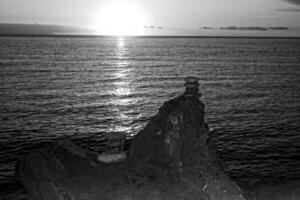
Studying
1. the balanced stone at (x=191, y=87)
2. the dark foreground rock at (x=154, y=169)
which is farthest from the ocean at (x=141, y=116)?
the balanced stone at (x=191, y=87)

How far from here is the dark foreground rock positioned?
15992mm

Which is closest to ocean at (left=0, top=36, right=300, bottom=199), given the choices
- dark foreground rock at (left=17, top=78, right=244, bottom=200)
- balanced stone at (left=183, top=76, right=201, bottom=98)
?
dark foreground rock at (left=17, top=78, right=244, bottom=200)

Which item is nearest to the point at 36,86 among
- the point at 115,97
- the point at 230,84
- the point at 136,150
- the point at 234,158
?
the point at 115,97

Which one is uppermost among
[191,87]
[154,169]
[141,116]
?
[191,87]

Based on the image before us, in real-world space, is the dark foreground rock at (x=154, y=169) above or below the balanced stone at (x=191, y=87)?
below

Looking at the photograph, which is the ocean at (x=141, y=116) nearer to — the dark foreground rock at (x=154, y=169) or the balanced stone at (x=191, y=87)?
the dark foreground rock at (x=154, y=169)

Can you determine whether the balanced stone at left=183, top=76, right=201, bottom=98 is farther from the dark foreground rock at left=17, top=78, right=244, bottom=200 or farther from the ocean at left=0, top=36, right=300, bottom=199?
the ocean at left=0, top=36, right=300, bottom=199

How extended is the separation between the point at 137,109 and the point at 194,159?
4893cm

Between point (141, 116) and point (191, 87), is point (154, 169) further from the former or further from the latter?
point (141, 116)

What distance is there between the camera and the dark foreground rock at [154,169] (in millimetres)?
15992

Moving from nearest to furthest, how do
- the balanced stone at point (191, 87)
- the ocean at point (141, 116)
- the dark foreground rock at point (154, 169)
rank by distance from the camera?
the dark foreground rock at point (154, 169) < the balanced stone at point (191, 87) < the ocean at point (141, 116)

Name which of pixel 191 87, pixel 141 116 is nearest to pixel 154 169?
pixel 191 87

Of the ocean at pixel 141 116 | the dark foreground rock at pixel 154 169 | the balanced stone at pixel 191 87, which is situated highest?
the balanced stone at pixel 191 87

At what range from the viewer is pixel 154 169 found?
16766 millimetres
